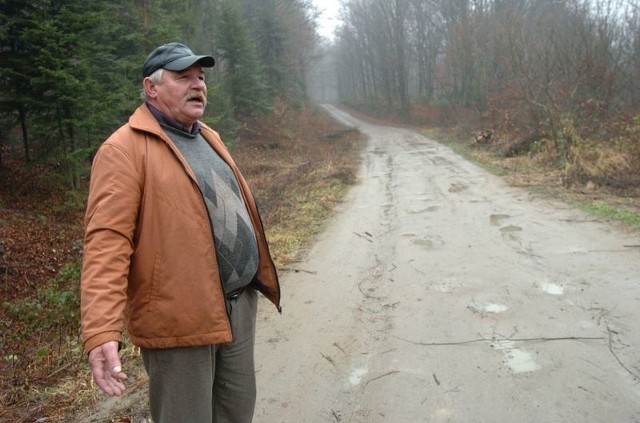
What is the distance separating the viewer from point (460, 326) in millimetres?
4336

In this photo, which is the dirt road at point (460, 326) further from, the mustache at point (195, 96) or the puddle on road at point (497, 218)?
the mustache at point (195, 96)

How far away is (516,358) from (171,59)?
3251 mm

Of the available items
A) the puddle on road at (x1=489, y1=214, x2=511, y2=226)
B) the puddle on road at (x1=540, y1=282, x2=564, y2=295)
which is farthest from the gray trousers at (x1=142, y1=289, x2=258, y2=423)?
the puddle on road at (x1=489, y1=214, x2=511, y2=226)

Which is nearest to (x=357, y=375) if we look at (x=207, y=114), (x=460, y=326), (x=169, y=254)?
(x=460, y=326)

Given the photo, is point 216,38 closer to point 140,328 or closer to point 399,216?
point 399,216

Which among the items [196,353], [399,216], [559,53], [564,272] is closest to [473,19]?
[559,53]

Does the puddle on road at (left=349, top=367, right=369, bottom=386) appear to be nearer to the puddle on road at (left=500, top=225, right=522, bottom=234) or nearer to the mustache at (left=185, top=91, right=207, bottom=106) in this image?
the mustache at (left=185, top=91, right=207, bottom=106)

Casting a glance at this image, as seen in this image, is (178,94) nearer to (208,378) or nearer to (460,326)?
(208,378)

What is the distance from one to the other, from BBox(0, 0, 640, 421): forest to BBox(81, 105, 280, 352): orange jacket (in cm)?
196

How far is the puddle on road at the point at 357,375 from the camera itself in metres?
3.58

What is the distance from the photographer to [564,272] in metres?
5.46

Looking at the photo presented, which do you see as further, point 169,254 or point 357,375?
point 357,375

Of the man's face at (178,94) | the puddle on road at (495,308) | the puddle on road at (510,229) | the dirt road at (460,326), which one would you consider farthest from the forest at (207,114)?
the puddle on road at (495,308)

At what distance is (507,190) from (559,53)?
711cm
